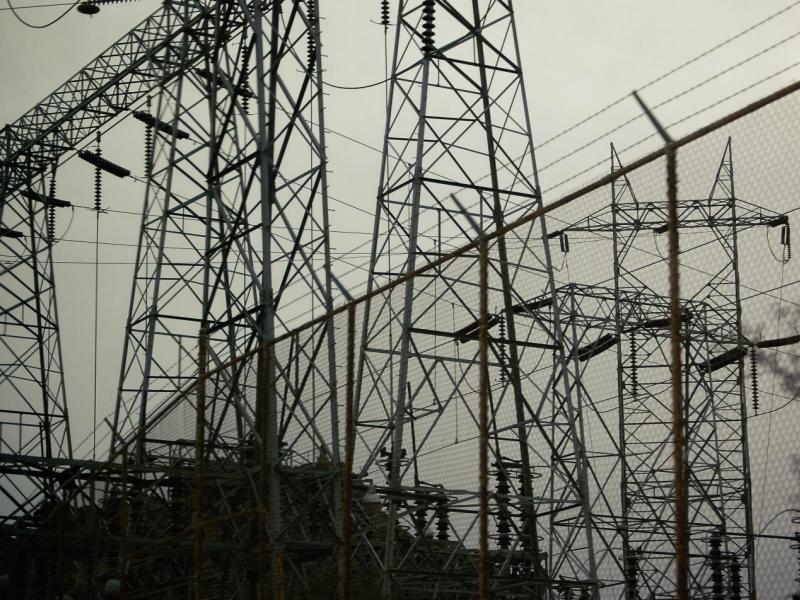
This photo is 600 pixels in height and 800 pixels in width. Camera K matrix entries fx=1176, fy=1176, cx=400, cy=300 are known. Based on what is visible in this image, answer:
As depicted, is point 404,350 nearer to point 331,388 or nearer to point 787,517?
point 331,388

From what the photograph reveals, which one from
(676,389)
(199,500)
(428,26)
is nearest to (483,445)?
(676,389)

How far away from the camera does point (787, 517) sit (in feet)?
18.9

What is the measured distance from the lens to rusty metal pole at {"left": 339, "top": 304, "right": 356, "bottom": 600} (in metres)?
8.82

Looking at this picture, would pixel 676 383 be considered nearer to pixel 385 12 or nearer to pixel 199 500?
pixel 199 500

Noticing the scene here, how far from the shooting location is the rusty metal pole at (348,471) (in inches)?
347

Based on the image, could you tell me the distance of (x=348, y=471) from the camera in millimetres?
9070

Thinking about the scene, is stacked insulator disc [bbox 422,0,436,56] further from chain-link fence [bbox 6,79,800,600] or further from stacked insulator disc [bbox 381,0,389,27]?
stacked insulator disc [bbox 381,0,389,27]

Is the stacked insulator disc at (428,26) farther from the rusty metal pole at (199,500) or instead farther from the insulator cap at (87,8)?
the insulator cap at (87,8)

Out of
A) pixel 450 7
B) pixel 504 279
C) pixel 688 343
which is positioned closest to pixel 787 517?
pixel 504 279

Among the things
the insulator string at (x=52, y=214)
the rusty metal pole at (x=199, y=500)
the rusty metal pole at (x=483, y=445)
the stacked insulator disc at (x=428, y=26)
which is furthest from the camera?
the insulator string at (x=52, y=214)

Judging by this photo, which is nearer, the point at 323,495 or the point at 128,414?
the point at 323,495

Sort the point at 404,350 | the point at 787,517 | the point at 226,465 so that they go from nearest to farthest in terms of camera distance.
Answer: the point at 787,517 < the point at 404,350 < the point at 226,465

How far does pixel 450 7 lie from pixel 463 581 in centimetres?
861

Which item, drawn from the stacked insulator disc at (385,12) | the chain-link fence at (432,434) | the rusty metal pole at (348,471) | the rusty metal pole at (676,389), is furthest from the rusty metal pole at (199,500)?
the stacked insulator disc at (385,12)
